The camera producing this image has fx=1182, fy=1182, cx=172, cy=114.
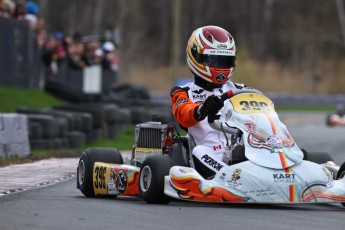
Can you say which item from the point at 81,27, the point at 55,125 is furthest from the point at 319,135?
the point at 81,27

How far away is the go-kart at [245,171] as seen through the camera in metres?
9.07

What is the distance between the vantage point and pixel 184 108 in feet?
32.7

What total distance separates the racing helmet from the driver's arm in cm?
25

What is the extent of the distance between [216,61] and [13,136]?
6.36 meters

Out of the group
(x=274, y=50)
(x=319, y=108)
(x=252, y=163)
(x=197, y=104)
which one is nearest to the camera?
(x=252, y=163)

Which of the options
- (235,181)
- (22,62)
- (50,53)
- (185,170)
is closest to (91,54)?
(50,53)

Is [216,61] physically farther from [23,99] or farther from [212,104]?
[23,99]

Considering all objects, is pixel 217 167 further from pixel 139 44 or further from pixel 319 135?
pixel 139 44

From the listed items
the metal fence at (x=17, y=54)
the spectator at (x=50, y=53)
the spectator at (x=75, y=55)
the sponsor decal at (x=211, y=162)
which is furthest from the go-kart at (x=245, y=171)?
the spectator at (x=75, y=55)

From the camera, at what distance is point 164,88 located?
58156 millimetres

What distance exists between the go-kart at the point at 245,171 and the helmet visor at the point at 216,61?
1.99 ft

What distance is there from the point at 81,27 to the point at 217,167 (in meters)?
56.5

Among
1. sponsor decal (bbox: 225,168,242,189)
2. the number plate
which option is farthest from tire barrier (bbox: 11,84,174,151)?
sponsor decal (bbox: 225,168,242,189)

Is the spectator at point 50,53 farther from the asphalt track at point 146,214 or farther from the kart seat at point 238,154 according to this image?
the kart seat at point 238,154
